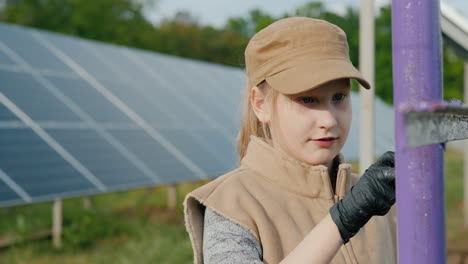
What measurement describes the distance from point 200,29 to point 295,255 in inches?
1923

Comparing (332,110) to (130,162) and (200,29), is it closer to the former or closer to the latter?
(130,162)

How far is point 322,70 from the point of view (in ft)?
5.19

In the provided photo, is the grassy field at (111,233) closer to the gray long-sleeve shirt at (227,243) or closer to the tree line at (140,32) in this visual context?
the gray long-sleeve shirt at (227,243)

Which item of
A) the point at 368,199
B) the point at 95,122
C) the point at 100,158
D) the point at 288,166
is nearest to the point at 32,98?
the point at 95,122

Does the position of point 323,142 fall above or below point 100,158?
above

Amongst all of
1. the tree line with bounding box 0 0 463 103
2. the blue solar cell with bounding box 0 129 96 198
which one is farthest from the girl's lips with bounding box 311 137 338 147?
the tree line with bounding box 0 0 463 103

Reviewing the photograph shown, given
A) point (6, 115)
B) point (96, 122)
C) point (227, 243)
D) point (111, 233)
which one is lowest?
point (111, 233)

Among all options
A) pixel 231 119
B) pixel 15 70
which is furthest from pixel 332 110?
pixel 231 119

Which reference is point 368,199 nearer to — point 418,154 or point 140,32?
point 418,154

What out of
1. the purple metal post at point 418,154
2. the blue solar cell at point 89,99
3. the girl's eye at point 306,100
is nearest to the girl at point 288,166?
the girl's eye at point 306,100

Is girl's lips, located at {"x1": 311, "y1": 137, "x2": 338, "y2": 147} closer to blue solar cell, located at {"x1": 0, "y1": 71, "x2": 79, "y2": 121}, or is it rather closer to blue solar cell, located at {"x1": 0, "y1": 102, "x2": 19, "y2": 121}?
blue solar cell, located at {"x1": 0, "y1": 102, "x2": 19, "y2": 121}

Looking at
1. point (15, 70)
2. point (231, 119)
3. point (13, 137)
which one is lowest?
point (231, 119)

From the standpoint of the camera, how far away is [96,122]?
786cm

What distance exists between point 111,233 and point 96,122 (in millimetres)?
1323
